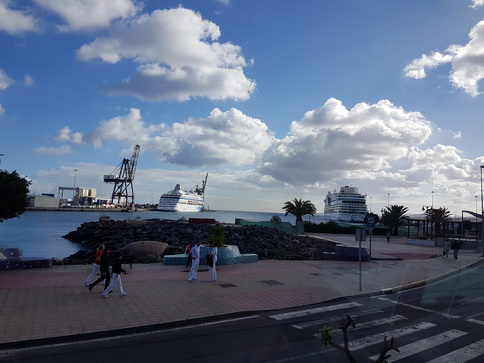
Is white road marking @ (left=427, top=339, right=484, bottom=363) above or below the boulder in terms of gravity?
below

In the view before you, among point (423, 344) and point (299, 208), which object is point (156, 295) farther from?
point (299, 208)

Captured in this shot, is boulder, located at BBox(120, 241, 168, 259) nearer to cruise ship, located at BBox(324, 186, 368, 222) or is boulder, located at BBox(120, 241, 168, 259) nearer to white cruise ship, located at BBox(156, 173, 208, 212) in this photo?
cruise ship, located at BBox(324, 186, 368, 222)

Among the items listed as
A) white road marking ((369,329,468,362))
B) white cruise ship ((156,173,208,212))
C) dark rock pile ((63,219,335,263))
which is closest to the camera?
→ white road marking ((369,329,468,362))

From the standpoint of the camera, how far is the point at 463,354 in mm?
7562

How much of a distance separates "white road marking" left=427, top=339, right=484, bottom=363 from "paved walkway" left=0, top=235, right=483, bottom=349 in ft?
16.2

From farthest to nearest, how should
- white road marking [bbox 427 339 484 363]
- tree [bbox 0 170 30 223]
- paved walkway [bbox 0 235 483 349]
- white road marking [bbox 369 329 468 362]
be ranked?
tree [bbox 0 170 30 223] → paved walkway [bbox 0 235 483 349] → white road marking [bbox 369 329 468 362] → white road marking [bbox 427 339 484 363]

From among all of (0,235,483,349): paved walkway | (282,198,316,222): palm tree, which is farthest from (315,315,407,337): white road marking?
(282,198,316,222): palm tree

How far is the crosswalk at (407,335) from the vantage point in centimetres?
746

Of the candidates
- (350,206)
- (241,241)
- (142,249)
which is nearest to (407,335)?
(142,249)

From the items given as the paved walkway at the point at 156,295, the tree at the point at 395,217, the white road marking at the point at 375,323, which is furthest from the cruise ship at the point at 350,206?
the white road marking at the point at 375,323

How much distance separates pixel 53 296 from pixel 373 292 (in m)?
10.6

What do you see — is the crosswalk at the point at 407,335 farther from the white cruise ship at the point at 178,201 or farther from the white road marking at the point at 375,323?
the white cruise ship at the point at 178,201

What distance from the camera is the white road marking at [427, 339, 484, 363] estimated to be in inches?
284

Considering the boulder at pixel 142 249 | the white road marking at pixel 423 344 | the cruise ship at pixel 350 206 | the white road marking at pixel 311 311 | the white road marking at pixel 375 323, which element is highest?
the cruise ship at pixel 350 206
